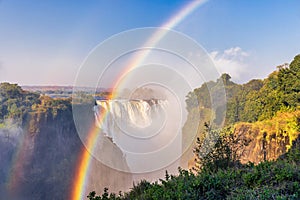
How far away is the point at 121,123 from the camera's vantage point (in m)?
12.1

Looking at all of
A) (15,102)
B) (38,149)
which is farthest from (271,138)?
(15,102)

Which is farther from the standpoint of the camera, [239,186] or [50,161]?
[50,161]

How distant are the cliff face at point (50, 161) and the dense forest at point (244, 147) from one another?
6.37 m

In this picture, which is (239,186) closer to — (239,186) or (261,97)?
(239,186)

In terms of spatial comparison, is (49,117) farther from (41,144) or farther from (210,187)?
(210,187)

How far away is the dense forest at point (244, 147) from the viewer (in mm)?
2307

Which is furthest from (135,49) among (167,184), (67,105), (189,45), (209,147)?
(67,105)

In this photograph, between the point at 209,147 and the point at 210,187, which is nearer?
the point at 210,187

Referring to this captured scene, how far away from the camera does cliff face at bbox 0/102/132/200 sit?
1475cm

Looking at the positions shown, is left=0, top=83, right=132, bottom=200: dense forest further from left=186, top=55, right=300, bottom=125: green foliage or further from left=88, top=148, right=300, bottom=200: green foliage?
left=88, top=148, right=300, bottom=200: green foliage

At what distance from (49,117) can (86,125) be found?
6483 millimetres

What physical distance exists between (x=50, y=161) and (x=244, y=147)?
14.6 m

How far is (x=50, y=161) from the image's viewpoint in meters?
17.0

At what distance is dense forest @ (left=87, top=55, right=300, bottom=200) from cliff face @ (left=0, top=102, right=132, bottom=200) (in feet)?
20.9
